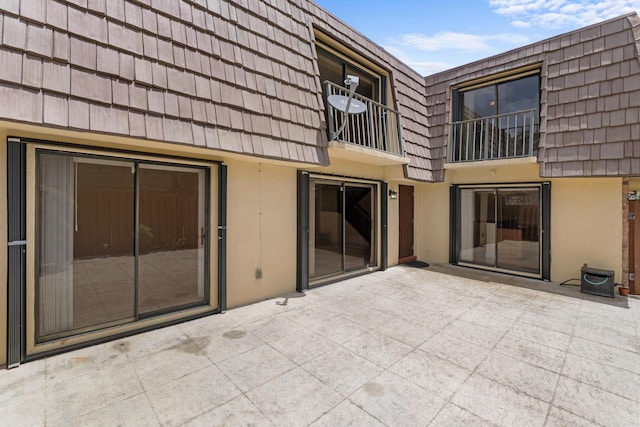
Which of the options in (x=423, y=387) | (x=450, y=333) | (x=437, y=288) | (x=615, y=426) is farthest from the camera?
(x=437, y=288)

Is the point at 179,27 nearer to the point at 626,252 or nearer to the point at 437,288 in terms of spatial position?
the point at 437,288

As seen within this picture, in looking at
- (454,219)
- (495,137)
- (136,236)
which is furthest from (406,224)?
(136,236)

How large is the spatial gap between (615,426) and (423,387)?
1.44m

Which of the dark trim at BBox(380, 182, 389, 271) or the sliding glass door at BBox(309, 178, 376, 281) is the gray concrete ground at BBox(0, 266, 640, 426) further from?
the dark trim at BBox(380, 182, 389, 271)

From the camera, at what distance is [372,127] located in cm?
617

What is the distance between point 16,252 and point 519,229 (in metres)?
9.27


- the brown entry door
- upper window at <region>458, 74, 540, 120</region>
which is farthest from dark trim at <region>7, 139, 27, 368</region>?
upper window at <region>458, 74, 540, 120</region>

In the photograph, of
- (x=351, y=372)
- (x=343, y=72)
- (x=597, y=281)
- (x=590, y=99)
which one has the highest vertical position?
(x=343, y=72)

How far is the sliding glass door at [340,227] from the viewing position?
6086 mm

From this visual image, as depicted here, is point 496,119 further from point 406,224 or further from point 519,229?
point 406,224

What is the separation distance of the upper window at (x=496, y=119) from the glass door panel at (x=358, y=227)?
282 centimetres

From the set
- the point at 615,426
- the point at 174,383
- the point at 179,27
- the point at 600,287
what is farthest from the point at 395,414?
the point at 600,287

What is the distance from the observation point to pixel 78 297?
11.6ft

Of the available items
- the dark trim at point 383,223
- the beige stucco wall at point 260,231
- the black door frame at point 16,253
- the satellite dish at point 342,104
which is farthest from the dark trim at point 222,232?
the dark trim at point 383,223
